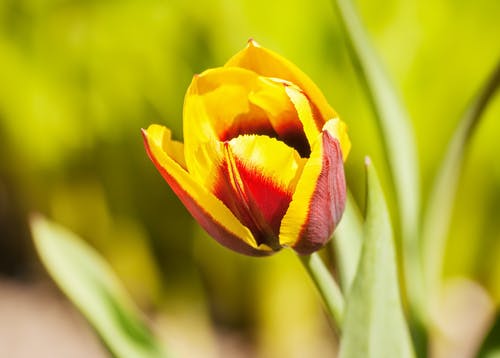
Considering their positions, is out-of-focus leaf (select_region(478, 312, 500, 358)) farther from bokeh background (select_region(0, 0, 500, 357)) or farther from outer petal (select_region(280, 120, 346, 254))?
bokeh background (select_region(0, 0, 500, 357))

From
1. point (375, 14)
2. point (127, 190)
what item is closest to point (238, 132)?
point (375, 14)

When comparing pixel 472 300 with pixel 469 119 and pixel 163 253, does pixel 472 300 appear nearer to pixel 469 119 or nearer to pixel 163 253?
pixel 163 253

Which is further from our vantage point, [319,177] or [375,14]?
[375,14]

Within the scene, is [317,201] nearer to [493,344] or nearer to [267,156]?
[267,156]

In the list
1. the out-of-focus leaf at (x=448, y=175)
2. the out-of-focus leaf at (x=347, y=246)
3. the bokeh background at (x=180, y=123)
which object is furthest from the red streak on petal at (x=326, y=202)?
the bokeh background at (x=180, y=123)

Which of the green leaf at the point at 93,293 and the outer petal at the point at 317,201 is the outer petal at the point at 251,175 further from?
the green leaf at the point at 93,293

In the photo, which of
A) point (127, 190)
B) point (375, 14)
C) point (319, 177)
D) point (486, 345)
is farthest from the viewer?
point (127, 190)

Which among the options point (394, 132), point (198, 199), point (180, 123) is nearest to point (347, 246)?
point (394, 132)
